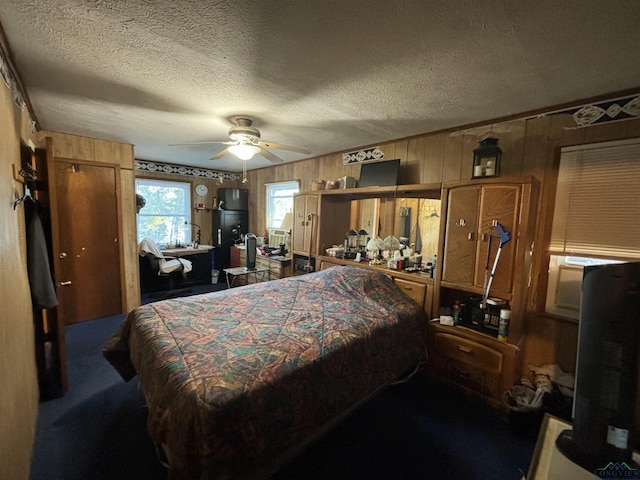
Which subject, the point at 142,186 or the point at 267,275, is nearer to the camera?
the point at 267,275

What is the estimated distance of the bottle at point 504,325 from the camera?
2.11 metres

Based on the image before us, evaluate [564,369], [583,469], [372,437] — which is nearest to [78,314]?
[372,437]

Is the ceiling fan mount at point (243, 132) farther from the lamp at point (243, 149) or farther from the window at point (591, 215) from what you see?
the window at point (591, 215)

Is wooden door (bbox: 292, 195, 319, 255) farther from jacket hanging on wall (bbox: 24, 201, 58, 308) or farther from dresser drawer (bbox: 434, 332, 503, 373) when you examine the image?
jacket hanging on wall (bbox: 24, 201, 58, 308)

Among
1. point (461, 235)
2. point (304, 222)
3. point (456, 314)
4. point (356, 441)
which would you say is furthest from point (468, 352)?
point (304, 222)

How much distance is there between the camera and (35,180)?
2037mm

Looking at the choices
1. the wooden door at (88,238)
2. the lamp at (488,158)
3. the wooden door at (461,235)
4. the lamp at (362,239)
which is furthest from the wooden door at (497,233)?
the wooden door at (88,238)

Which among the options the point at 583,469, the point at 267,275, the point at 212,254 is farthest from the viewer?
the point at 212,254

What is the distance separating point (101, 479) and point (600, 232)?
11.8 ft

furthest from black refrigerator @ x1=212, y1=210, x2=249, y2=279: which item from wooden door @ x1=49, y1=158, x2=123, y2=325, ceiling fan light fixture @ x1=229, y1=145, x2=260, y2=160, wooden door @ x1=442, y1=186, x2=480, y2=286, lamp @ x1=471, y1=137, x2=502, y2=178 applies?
lamp @ x1=471, y1=137, x2=502, y2=178

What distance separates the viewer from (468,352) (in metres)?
2.25

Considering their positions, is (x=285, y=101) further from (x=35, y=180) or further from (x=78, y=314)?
(x=78, y=314)

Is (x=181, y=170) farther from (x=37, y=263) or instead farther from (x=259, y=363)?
(x=259, y=363)

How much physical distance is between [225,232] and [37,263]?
12.0ft
